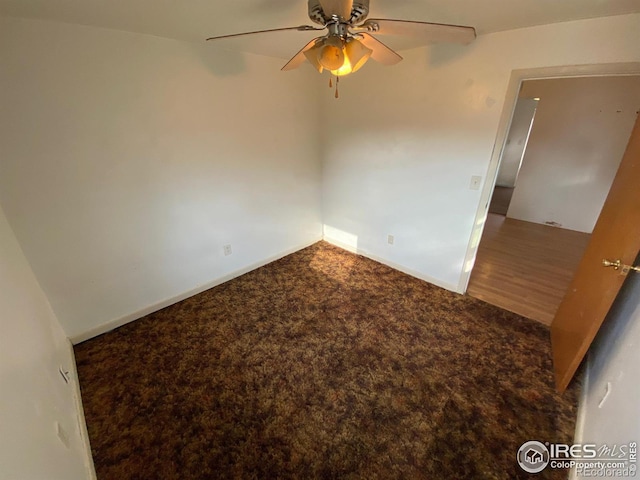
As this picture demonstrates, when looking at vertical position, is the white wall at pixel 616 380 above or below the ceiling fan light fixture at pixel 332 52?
below

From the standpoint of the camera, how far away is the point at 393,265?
3.18 m

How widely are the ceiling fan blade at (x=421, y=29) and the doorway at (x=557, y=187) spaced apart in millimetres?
2222

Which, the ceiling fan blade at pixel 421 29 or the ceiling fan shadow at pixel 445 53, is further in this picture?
the ceiling fan shadow at pixel 445 53

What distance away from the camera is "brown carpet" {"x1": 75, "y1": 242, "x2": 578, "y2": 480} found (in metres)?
1.39

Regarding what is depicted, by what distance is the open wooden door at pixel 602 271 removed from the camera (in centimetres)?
135

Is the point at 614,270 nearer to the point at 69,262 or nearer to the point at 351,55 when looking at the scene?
the point at 351,55

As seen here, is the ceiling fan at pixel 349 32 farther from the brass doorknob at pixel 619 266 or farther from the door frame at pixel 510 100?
the brass doorknob at pixel 619 266

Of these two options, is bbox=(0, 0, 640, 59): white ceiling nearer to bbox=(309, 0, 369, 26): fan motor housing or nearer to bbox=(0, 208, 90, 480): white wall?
bbox=(309, 0, 369, 26): fan motor housing

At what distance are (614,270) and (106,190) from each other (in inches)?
125

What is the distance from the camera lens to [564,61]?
1.72 m

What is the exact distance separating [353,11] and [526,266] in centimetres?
329

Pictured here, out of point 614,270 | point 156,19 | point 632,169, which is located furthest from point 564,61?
point 156,19

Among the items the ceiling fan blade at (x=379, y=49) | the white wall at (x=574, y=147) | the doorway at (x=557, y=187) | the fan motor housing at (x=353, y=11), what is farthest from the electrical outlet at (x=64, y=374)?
the white wall at (x=574, y=147)

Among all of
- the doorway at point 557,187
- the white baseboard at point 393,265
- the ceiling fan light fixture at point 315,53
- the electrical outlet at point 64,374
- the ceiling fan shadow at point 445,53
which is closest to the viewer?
the ceiling fan light fixture at point 315,53
